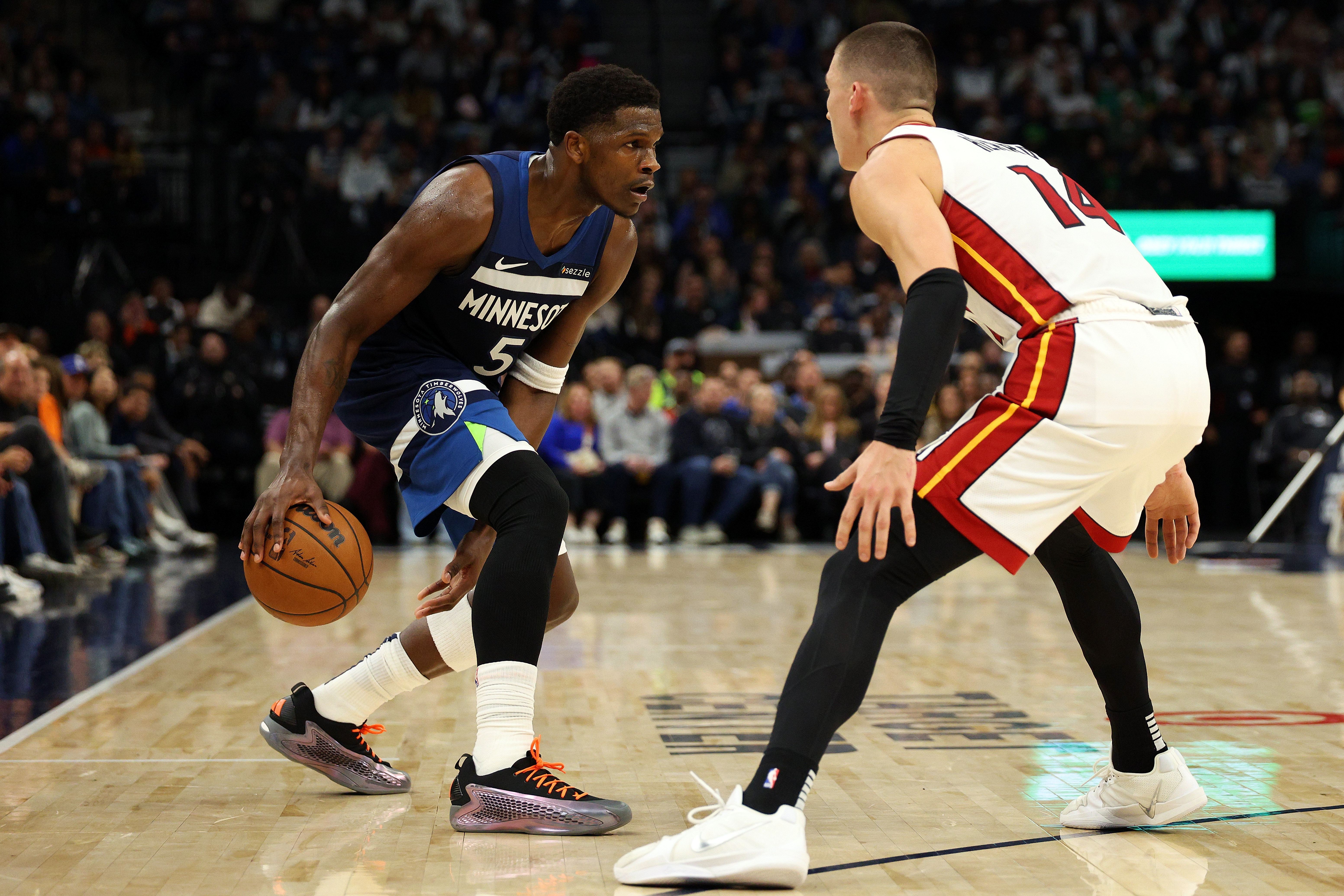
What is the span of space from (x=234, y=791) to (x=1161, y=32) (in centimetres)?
1620

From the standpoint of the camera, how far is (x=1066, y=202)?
98.4 inches

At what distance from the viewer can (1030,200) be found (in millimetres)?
2453

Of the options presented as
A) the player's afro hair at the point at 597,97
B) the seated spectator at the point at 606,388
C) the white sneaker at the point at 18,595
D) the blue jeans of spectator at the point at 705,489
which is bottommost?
the blue jeans of spectator at the point at 705,489

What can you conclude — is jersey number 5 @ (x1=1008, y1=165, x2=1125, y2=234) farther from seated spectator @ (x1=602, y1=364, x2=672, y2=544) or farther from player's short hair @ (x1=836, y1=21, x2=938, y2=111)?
seated spectator @ (x1=602, y1=364, x2=672, y2=544)

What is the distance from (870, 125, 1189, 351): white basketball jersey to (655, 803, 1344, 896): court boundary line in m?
0.96

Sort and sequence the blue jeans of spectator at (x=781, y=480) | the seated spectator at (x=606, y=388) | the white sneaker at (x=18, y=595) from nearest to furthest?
the white sneaker at (x=18, y=595)
the blue jeans of spectator at (x=781, y=480)
the seated spectator at (x=606, y=388)

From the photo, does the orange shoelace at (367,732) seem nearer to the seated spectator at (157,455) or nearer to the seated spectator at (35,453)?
the seated spectator at (35,453)

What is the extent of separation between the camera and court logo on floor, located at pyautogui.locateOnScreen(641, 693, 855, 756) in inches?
136

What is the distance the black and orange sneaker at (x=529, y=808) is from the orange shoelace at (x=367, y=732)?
413 mm

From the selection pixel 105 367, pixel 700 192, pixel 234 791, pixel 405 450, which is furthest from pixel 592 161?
pixel 700 192

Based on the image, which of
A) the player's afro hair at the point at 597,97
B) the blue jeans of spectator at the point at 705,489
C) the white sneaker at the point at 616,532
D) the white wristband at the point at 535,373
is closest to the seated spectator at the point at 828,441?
the blue jeans of spectator at the point at 705,489

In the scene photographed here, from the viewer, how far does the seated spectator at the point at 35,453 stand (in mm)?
7117

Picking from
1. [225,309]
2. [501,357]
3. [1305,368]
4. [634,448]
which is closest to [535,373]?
[501,357]

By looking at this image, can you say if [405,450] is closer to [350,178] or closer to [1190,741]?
[1190,741]
